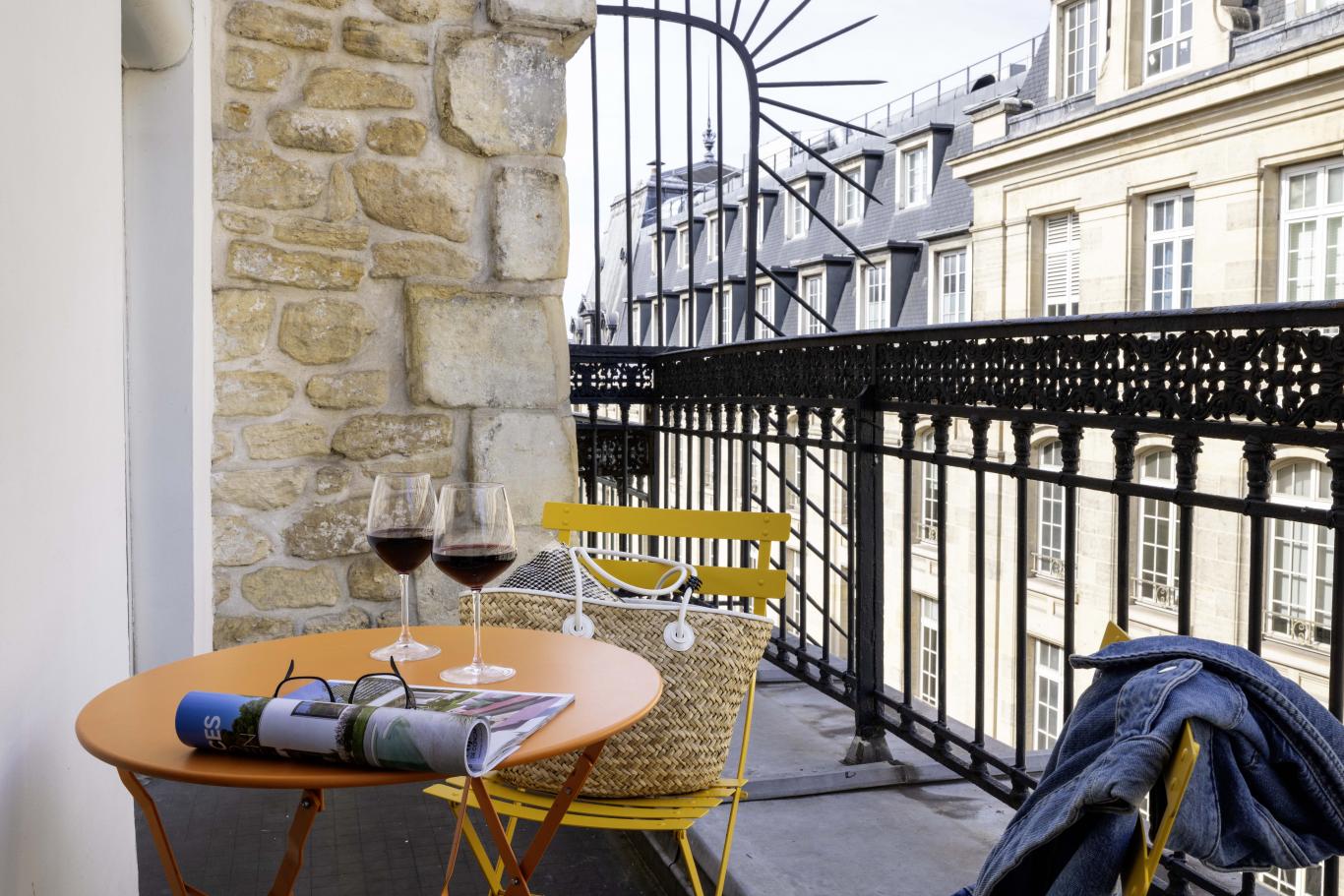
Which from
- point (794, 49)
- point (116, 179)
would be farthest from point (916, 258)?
point (116, 179)

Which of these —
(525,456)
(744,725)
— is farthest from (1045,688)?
(744,725)

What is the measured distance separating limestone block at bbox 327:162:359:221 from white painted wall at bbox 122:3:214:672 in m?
0.39

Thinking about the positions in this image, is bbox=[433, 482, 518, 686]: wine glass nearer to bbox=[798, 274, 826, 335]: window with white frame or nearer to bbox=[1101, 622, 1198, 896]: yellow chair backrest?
bbox=[1101, 622, 1198, 896]: yellow chair backrest

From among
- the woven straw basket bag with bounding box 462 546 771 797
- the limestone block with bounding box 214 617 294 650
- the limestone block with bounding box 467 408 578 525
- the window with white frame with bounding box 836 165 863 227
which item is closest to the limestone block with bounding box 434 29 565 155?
the limestone block with bounding box 467 408 578 525

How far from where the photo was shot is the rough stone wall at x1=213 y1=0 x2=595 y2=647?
119 inches

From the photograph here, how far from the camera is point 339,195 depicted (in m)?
3.11

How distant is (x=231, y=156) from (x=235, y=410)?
702 mm

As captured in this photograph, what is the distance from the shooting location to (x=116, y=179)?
1.68 meters

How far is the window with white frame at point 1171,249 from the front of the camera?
48.0ft

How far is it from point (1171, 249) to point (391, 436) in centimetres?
1467

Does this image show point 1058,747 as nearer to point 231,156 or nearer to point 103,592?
point 103,592

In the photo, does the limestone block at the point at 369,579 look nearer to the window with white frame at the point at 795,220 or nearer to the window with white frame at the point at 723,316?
the window with white frame at the point at 723,316

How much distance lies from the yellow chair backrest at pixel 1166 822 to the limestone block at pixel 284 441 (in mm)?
2556

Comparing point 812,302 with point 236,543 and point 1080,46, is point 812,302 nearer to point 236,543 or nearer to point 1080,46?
point 1080,46
